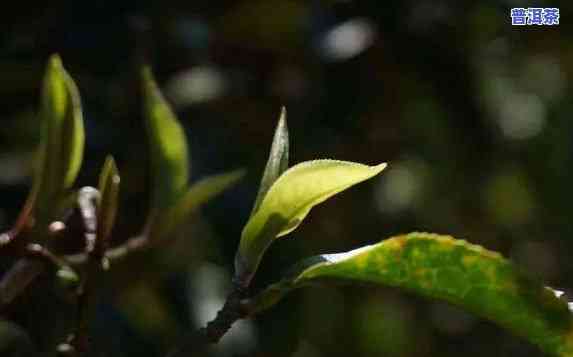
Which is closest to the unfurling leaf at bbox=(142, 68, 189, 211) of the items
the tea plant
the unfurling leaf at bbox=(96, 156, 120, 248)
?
the tea plant

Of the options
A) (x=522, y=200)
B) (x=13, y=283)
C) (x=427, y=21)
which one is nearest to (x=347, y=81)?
(x=427, y=21)

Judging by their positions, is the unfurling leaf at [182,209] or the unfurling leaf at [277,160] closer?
the unfurling leaf at [277,160]

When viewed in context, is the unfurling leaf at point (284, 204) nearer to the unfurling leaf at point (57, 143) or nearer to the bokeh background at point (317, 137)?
the unfurling leaf at point (57, 143)

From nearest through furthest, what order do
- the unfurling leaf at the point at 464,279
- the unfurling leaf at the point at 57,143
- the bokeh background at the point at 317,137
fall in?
the unfurling leaf at the point at 464,279
the unfurling leaf at the point at 57,143
the bokeh background at the point at 317,137

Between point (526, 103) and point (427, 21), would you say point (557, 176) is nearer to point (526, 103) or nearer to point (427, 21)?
point (526, 103)

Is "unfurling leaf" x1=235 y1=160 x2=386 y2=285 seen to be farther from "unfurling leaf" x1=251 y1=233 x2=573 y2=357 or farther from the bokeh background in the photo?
the bokeh background

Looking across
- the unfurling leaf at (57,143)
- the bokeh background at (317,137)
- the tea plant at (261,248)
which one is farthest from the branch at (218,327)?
the bokeh background at (317,137)

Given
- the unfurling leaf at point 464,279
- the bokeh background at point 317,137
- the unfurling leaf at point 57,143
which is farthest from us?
the bokeh background at point 317,137

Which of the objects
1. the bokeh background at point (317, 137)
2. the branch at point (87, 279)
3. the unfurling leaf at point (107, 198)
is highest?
the unfurling leaf at point (107, 198)
